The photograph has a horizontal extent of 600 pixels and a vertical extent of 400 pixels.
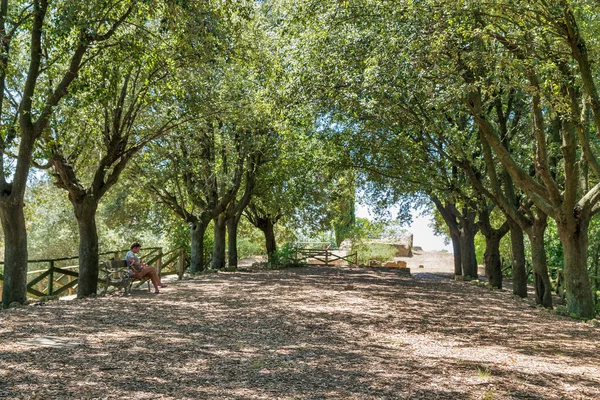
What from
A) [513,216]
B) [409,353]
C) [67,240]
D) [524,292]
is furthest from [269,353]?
[67,240]

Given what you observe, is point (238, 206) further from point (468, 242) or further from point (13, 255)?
point (13, 255)

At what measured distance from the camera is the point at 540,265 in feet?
48.1

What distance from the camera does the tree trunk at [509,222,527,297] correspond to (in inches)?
642

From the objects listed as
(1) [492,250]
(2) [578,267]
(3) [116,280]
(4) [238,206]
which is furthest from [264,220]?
(2) [578,267]

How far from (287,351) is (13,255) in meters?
6.87

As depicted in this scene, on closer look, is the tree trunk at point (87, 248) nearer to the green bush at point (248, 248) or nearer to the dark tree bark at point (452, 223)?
the dark tree bark at point (452, 223)

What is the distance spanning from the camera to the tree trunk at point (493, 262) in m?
19.4

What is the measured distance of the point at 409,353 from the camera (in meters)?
7.00

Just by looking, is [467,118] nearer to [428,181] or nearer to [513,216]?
[428,181]

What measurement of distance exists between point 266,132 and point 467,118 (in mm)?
7560

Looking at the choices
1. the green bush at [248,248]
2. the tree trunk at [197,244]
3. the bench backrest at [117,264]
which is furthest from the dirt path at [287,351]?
the green bush at [248,248]

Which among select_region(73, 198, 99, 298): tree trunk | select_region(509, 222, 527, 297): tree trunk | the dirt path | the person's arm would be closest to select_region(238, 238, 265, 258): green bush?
select_region(509, 222, 527, 297): tree trunk

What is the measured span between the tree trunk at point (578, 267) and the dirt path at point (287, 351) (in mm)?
762

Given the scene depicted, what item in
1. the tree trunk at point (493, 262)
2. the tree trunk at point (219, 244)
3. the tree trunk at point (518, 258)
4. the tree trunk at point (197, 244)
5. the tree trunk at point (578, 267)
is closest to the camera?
the tree trunk at point (578, 267)
